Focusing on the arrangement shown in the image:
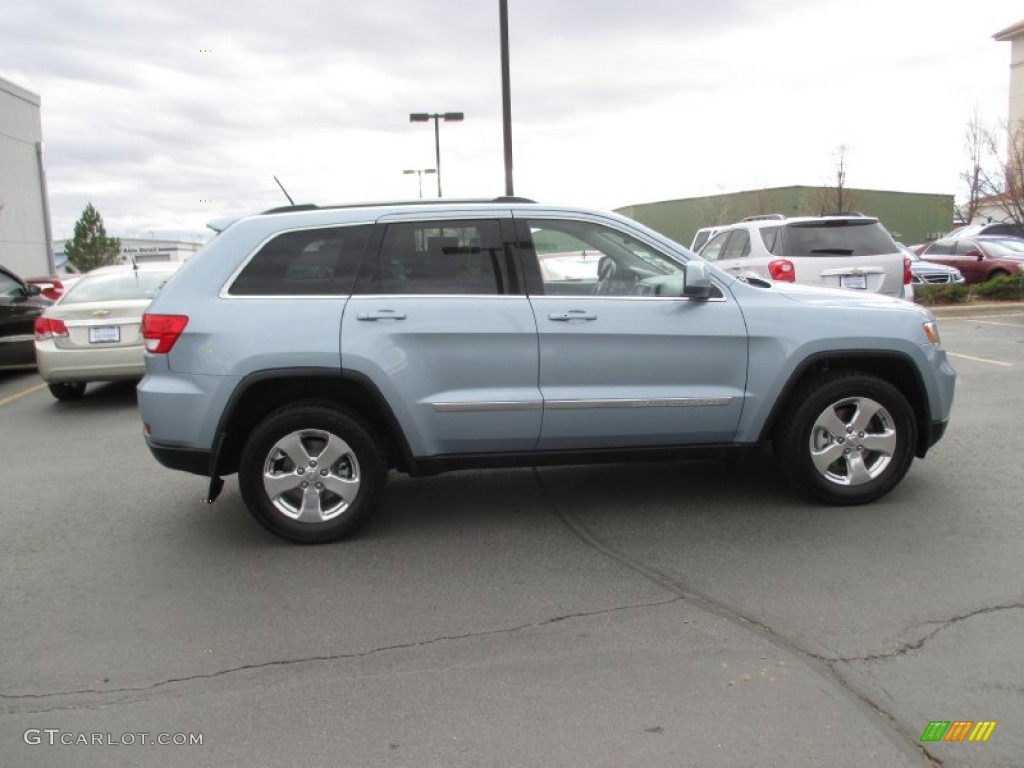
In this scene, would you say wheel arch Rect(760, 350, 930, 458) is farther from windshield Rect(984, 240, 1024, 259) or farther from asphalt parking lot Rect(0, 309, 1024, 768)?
windshield Rect(984, 240, 1024, 259)

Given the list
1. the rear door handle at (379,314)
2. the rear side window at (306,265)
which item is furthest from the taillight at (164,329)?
the rear door handle at (379,314)

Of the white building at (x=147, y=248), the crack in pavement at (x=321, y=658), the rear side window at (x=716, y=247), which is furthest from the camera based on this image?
the white building at (x=147, y=248)

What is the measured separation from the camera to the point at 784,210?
56906 millimetres

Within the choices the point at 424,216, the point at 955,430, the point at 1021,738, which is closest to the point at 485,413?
the point at 424,216

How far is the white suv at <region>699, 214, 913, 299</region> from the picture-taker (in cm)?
1000

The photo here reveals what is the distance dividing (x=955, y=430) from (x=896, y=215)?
66.8 metres

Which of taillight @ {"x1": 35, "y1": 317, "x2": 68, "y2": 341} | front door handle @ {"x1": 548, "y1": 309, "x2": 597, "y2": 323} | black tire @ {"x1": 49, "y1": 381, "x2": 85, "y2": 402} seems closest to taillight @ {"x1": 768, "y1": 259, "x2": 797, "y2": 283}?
front door handle @ {"x1": 548, "y1": 309, "x2": 597, "y2": 323}

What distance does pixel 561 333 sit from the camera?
15.2ft

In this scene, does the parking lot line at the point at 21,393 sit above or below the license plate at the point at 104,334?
below

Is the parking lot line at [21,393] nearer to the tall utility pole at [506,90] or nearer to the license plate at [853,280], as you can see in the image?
the tall utility pole at [506,90]

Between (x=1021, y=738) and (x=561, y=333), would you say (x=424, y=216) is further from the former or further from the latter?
(x=1021, y=738)

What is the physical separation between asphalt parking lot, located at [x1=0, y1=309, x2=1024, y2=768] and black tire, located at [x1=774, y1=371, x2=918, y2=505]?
18 cm

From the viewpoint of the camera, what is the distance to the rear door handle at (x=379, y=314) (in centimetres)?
452

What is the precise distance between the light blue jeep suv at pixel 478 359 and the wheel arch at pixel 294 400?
0.02 metres
